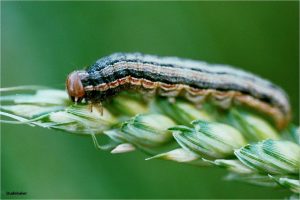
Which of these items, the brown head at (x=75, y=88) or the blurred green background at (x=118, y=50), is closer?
the brown head at (x=75, y=88)

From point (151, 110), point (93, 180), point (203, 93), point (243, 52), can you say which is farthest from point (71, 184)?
point (243, 52)

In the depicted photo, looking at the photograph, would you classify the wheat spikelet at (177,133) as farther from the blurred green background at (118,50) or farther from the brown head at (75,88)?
the blurred green background at (118,50)

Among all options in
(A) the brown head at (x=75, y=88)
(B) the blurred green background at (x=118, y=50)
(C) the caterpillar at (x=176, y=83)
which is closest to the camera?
(A) the brown head at (x=75, y=88)

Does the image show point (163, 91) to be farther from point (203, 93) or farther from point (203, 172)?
point (203, 172)

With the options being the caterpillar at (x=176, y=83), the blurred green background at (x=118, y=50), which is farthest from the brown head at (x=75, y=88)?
the blurred green background at (x=118, y=50)

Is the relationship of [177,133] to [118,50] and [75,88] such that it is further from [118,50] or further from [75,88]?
[118,50]

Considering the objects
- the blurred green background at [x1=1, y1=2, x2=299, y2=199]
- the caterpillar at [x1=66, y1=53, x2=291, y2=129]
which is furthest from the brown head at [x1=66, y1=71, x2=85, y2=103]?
the blurred green background at [x1=1, y1=2, x2=299, y2=199]

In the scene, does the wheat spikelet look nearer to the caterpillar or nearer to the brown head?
the brown head
